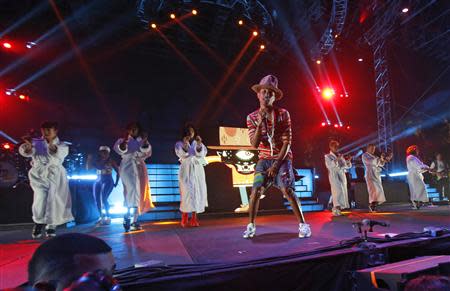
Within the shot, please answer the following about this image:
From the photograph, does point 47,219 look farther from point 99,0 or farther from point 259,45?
point 259,45

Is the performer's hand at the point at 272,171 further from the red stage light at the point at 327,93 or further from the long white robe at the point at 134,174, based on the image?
the red stage light at the point at 327,93

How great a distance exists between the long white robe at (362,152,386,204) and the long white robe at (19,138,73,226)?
25.4 feet

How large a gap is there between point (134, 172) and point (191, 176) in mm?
1078

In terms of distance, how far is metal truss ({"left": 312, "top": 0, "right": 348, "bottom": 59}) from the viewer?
35.8 ft

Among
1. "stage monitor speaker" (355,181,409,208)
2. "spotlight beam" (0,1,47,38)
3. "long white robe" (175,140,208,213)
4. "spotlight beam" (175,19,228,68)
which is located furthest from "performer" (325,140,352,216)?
"spotlight beam" (0,1,47,38)

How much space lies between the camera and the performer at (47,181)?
442cm

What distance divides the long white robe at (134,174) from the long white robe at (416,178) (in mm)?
8285

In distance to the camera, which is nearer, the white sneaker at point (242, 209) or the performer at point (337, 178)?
the performer at point (337, 178)

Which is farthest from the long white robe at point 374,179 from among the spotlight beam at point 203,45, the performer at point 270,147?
the spotlight beam at point 203,45

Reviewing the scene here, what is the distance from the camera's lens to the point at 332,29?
12172 mm

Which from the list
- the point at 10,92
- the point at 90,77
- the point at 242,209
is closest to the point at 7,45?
the point at 10,92

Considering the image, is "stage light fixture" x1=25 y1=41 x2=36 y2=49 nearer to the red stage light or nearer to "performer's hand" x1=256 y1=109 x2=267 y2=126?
"performer's hand" x1=256 y1=109 x2=267 y2=126

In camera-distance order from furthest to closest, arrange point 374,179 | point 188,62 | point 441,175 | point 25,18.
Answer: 1. point 188,62
2. point 441,175
3. point 25,18
4. point 374,179

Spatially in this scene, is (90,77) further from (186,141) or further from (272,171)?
(272,171)
